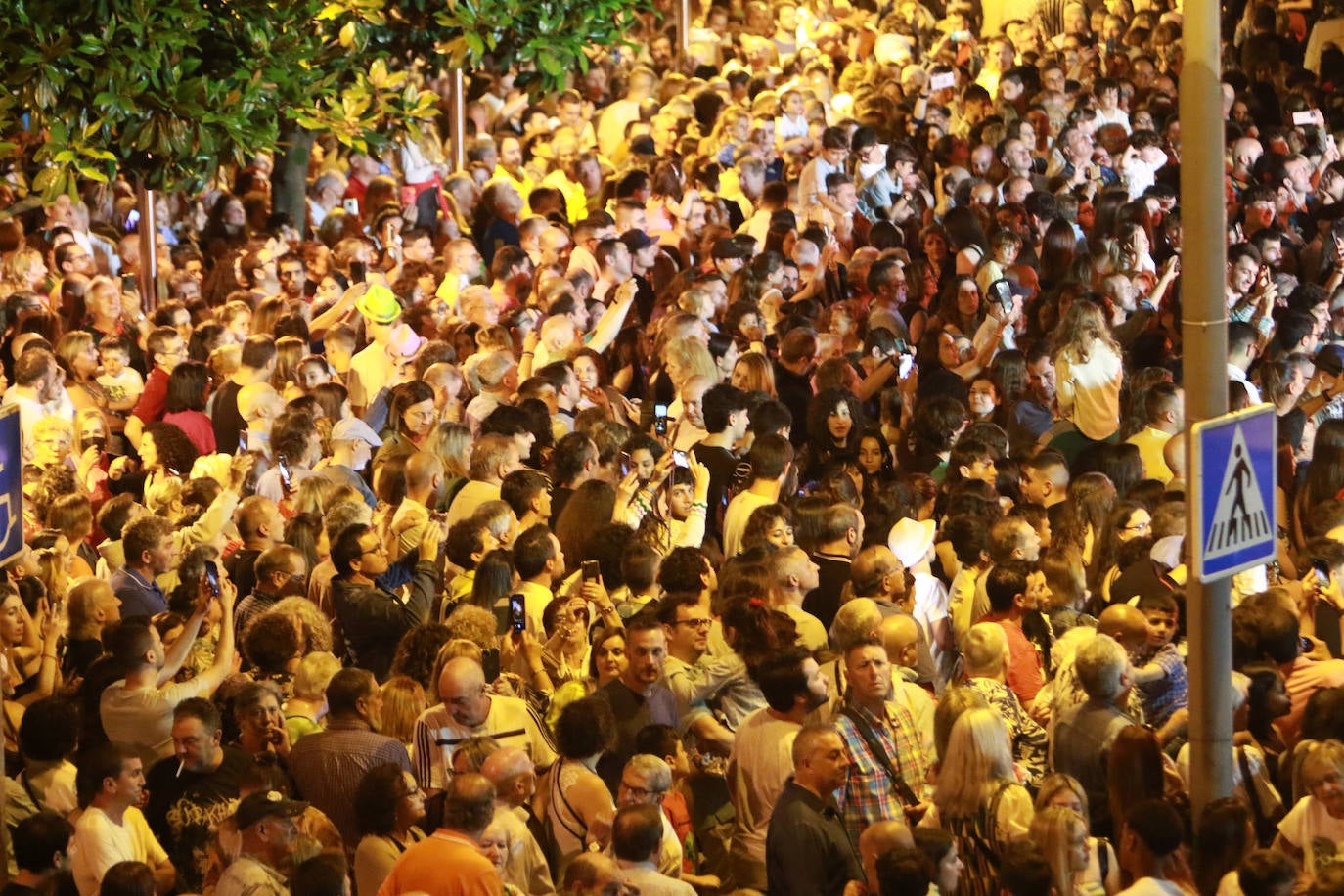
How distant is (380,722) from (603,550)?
164 centimetres

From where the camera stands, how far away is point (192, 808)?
799 cm

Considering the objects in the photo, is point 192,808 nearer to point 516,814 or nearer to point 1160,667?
point 516,814

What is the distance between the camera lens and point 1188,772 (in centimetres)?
748

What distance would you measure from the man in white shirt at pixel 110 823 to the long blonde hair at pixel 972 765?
2627mm

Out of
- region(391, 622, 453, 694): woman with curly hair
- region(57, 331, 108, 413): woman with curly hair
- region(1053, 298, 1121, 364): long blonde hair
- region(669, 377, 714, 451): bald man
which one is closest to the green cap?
region(57, 331, 108, 413): woman with curly hair

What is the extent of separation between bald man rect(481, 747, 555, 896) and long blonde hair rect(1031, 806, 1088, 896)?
1706 millimetres

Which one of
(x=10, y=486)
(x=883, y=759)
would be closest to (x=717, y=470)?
(x=883, y=759)

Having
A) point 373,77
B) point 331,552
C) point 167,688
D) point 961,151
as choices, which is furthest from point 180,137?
point 961,151

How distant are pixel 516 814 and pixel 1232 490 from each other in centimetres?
257

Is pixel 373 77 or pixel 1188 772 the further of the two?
pixel 373 77

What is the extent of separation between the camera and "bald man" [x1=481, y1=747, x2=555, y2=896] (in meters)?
7.56

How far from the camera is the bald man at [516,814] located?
7.56 meters

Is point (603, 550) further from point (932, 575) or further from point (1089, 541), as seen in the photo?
point (1089, 541)

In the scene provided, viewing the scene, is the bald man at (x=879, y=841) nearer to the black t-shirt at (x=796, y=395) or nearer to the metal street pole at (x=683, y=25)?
the black t-shirt at (x=796, y=395)
